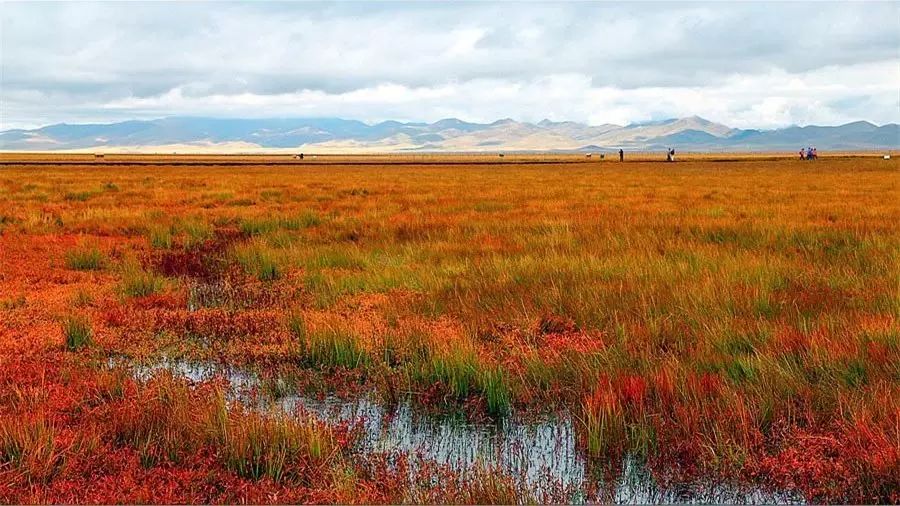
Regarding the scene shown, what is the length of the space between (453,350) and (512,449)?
6.47ft

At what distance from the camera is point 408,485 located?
15.6 ft

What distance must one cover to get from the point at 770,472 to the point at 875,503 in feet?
2.18

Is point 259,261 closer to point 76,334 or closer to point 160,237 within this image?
point 160,237

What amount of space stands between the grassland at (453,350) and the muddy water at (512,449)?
6.8 inches

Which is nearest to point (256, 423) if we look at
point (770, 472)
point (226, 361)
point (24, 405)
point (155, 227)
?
point (24, 405)

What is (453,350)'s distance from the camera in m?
7.37

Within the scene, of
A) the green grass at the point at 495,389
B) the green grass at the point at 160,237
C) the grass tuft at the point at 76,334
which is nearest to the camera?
the green grass at the point at 495,389

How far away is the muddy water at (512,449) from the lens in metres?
4.77

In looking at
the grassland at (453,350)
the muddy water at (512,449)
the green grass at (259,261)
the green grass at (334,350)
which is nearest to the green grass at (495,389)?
the grassland at (453,350)

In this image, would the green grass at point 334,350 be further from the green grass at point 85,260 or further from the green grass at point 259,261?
the green grass at point 85,260

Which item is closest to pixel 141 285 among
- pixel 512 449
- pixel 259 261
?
pixel 259 261

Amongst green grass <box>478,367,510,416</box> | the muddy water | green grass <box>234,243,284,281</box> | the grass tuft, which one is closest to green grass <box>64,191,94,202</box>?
green grass <box>234,243,284,281</box>

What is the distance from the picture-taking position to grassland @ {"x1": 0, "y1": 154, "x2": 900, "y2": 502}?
4.96 metres

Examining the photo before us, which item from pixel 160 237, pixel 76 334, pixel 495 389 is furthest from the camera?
pixel 160 237
